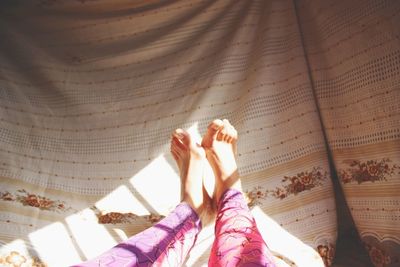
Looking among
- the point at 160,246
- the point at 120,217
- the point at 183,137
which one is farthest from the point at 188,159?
the point at 160,246

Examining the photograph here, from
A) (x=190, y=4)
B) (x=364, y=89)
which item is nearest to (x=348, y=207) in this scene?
(x=364, y=89)

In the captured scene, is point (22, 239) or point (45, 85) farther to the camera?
point (45, 85)

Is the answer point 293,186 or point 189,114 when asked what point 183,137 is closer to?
point 189,114

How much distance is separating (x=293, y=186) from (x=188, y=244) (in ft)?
1.31

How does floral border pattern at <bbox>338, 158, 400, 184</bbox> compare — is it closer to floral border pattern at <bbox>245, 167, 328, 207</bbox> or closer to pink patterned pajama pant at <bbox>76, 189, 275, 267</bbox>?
floral border pattern at <bbox>245, 167, 328, 207</bbox>

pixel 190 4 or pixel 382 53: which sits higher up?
pixel 190 4

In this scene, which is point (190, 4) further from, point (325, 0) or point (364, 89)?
point (364, 89)

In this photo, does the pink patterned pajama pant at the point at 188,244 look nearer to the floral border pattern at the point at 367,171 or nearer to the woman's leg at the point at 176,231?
the woman's leg at the point at 176,231

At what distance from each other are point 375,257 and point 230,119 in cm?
62

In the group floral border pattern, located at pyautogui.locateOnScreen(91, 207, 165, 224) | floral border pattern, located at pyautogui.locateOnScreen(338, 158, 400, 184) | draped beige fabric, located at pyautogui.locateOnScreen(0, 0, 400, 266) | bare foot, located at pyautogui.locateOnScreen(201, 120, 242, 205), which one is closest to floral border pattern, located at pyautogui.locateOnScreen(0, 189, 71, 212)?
draped beige fabric, located at pyautogui.locateOnScreen(0, 0, 400, 266)

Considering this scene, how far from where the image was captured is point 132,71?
131 centimetres

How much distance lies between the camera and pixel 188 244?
0.85m

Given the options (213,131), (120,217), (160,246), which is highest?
(213,131)

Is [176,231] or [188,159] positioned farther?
[188,159]
